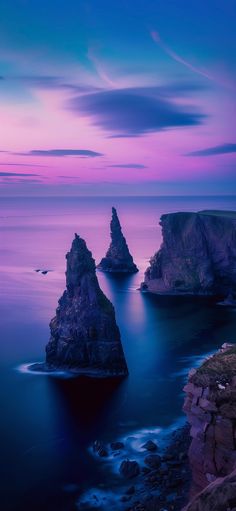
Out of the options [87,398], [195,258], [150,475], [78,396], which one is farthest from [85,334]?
[195,258]

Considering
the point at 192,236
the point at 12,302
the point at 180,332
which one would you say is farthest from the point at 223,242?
the point at 12,302

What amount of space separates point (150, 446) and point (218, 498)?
34.3 m

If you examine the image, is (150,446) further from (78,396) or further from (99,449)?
(78,396)

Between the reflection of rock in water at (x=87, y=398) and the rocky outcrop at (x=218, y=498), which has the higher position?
the rocky outcrop at (x=218, y=498)

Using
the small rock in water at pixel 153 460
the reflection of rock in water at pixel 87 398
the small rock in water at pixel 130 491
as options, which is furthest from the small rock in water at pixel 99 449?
the small rock in water at pixel 130 491

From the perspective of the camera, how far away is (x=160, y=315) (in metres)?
102

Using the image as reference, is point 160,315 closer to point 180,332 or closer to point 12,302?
point 180,332

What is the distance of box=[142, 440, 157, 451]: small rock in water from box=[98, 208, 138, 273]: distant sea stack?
108224 millimetres

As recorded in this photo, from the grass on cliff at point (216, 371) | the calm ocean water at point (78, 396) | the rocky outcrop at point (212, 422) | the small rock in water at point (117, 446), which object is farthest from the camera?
the small rock in water at point (117, 446)

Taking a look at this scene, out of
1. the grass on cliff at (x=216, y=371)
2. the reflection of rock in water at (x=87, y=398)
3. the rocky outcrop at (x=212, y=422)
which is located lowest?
the reflection of rock in water at (x=87, y=398)

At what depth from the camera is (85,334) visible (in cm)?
6562

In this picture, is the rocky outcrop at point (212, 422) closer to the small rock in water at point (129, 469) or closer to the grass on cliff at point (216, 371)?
the grass on cliff at point (216, 371)

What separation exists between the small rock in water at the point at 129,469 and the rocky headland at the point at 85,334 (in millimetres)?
22972

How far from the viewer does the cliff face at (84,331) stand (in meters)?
64.8
